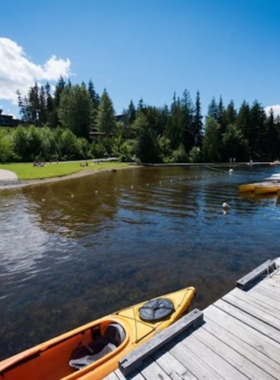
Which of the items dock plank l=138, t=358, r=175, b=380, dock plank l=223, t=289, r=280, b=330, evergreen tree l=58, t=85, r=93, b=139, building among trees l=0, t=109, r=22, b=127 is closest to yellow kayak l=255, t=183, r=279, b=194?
dock plank l=223, t=289, r=280, b=330

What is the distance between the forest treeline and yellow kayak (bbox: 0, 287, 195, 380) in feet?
183

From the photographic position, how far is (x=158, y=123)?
3410 inches

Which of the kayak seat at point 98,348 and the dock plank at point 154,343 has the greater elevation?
the dock plank at point 154,343

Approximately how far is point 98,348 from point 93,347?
0.11 metres

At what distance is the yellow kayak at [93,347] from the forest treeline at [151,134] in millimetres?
55921

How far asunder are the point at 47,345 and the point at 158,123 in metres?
85.3

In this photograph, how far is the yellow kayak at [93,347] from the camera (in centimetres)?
479

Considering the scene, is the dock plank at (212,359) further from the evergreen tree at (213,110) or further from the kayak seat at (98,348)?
the evergreen tree at (213,110)

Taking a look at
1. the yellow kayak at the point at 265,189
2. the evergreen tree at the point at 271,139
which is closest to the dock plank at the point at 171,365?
the yellow kayak at the point at 265,189

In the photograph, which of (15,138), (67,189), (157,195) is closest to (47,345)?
(157,195)

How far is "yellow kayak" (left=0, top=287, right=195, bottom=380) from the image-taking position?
4789 mm

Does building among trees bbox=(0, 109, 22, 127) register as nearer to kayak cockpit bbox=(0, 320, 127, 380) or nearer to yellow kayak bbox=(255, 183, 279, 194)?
yellow kayak bbox=(255, 183, 279, 194)

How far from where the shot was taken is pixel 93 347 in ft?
18.5

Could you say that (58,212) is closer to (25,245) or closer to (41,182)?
(25,245)
